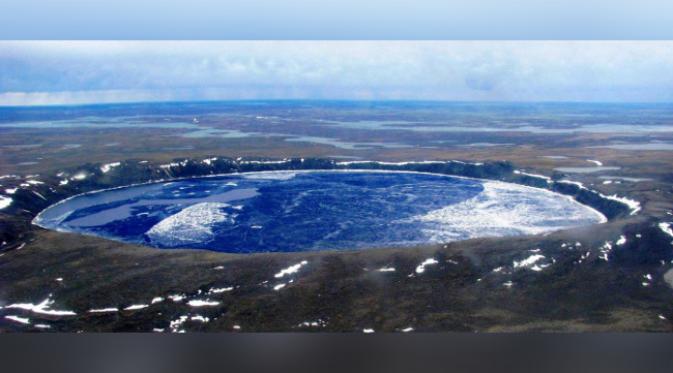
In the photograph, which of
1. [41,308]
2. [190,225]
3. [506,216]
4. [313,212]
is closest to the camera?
[41,308]

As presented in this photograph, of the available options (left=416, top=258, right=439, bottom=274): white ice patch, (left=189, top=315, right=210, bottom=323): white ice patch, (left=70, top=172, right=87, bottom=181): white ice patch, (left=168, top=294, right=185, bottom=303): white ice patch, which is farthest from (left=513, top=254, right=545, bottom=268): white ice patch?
(left=70, top=172, right=87, bottom=181): white ice patch

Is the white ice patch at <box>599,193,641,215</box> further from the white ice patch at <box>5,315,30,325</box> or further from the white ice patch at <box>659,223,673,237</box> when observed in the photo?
the white ice patch at <box>5,315,30,325</box>

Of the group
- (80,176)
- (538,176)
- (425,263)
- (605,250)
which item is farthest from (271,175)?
(605,250)

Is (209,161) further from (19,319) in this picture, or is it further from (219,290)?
(19,319)

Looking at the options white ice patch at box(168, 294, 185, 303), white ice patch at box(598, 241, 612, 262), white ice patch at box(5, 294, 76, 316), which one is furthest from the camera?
white ice patch at box(598, 241, 612, 262)

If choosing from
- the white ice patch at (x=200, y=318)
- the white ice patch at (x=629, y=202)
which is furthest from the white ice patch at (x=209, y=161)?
the white ice patch at (x=629, y=202)

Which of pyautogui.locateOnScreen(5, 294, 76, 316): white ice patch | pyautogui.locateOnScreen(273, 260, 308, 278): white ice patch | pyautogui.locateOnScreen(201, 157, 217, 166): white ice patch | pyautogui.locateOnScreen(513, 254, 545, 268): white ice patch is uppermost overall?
pyautogui.locateOnScreen(201, 157, 217, 166): white ice patch

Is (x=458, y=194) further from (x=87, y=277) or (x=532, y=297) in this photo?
(x=87, y=277)
